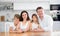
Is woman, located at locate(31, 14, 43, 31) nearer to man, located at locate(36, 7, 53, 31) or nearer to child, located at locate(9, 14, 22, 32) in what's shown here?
man, located at locate(36, 7, 53, 31)

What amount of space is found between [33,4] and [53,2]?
0.64 feet

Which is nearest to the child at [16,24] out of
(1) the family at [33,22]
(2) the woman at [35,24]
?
(1) the family at [33,22]

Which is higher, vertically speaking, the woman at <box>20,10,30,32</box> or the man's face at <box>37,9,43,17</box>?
the man's face at <box>37,9,43,17</box>

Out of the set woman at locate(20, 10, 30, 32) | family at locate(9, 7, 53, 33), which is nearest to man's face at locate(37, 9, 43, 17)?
family at locate(9, 7, 53, 33)

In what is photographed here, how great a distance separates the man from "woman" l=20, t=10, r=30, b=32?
4.6 inches

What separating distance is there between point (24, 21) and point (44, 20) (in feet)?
0.64

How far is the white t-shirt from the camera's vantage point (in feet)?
3.19

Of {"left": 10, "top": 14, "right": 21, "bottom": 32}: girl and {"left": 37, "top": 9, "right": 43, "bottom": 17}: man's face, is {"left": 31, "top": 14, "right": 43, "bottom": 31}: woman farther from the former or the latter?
{"left": 10, "top": 14, "right": 21, "bottom": 32}: girl

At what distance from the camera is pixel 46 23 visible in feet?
3.22

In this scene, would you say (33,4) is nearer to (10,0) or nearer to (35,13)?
(35,13)

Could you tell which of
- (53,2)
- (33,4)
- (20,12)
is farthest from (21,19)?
(53,2)

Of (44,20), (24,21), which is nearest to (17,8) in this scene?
(24,21)

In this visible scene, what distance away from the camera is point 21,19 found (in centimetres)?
99

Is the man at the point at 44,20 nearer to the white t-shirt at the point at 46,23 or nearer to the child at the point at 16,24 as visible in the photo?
the white t-shirt at the point at 46,23
